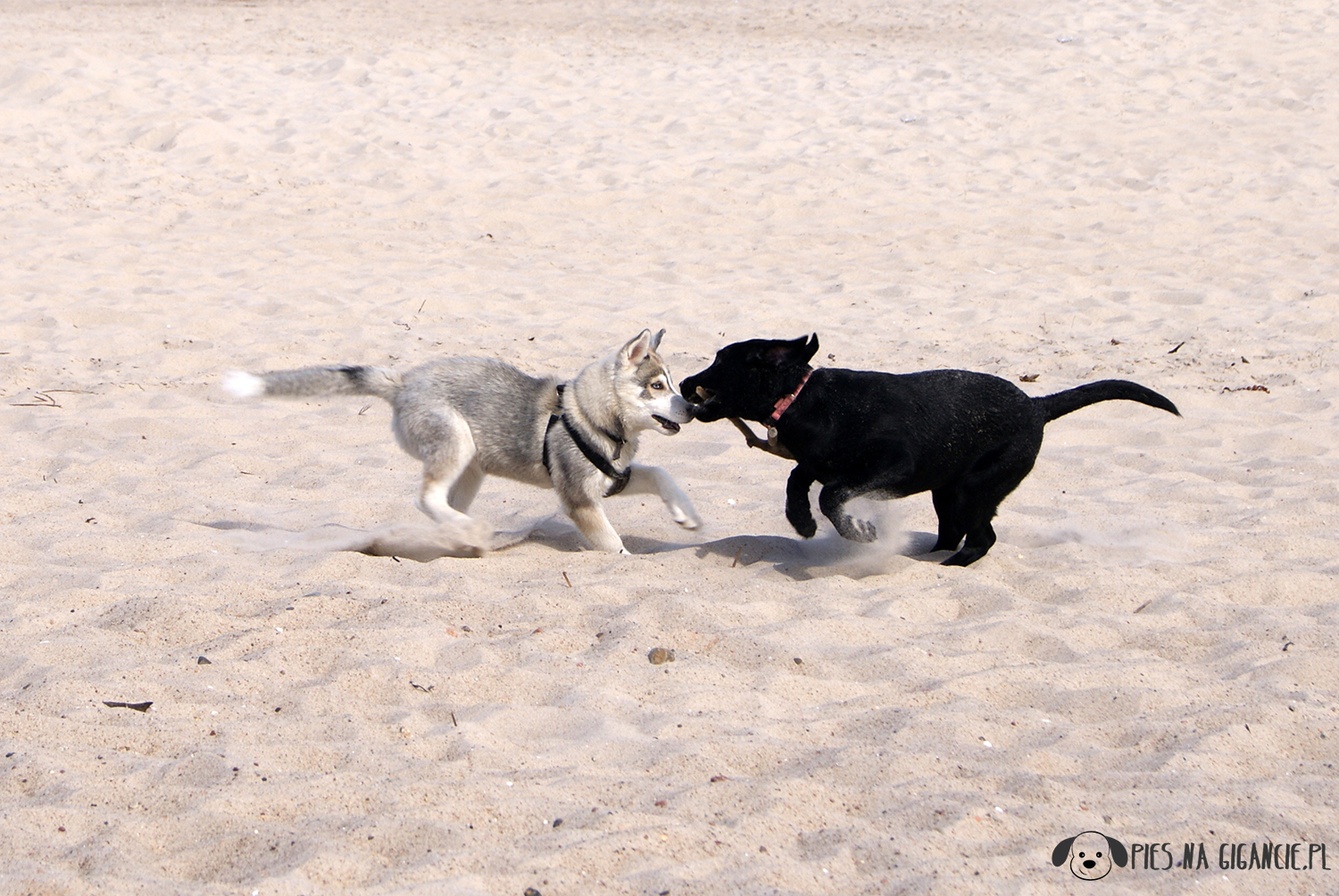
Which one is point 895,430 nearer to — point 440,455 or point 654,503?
point 654,503

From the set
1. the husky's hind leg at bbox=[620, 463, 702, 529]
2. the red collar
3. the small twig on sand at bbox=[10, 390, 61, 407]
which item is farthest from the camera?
the small twig on sand at bbox=[10, 390, 61, 407]

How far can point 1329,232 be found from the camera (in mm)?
11758

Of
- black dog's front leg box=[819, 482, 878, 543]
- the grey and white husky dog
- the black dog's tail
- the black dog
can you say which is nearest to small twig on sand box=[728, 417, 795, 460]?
the black dog

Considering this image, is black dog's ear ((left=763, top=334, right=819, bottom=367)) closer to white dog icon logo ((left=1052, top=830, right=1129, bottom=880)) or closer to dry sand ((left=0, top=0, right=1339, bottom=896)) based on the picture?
dry sand ((left=0, top=0, right=1339, bottom=896))

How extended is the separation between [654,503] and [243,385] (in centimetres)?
236

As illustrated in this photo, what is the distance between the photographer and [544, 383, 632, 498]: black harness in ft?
18.5

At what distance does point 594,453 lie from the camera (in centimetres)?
566

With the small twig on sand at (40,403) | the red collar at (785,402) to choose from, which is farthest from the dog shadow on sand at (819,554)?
the small twig on sand at (40,403)

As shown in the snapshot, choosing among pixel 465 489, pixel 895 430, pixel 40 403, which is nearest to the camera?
pixel 895 430

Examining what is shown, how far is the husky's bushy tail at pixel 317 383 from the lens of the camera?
5547mm

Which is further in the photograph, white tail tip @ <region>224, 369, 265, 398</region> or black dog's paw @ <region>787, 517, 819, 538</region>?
white tail tip @ <region>224, 369, 265, 398</region>

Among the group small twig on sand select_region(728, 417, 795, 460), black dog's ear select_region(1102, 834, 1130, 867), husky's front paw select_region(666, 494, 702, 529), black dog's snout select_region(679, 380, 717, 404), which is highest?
black dog's ear select_region(1102, 834, 1130, 867)

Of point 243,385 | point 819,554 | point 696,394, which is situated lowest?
point 819,554

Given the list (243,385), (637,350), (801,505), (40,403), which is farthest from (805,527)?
(40,403)
